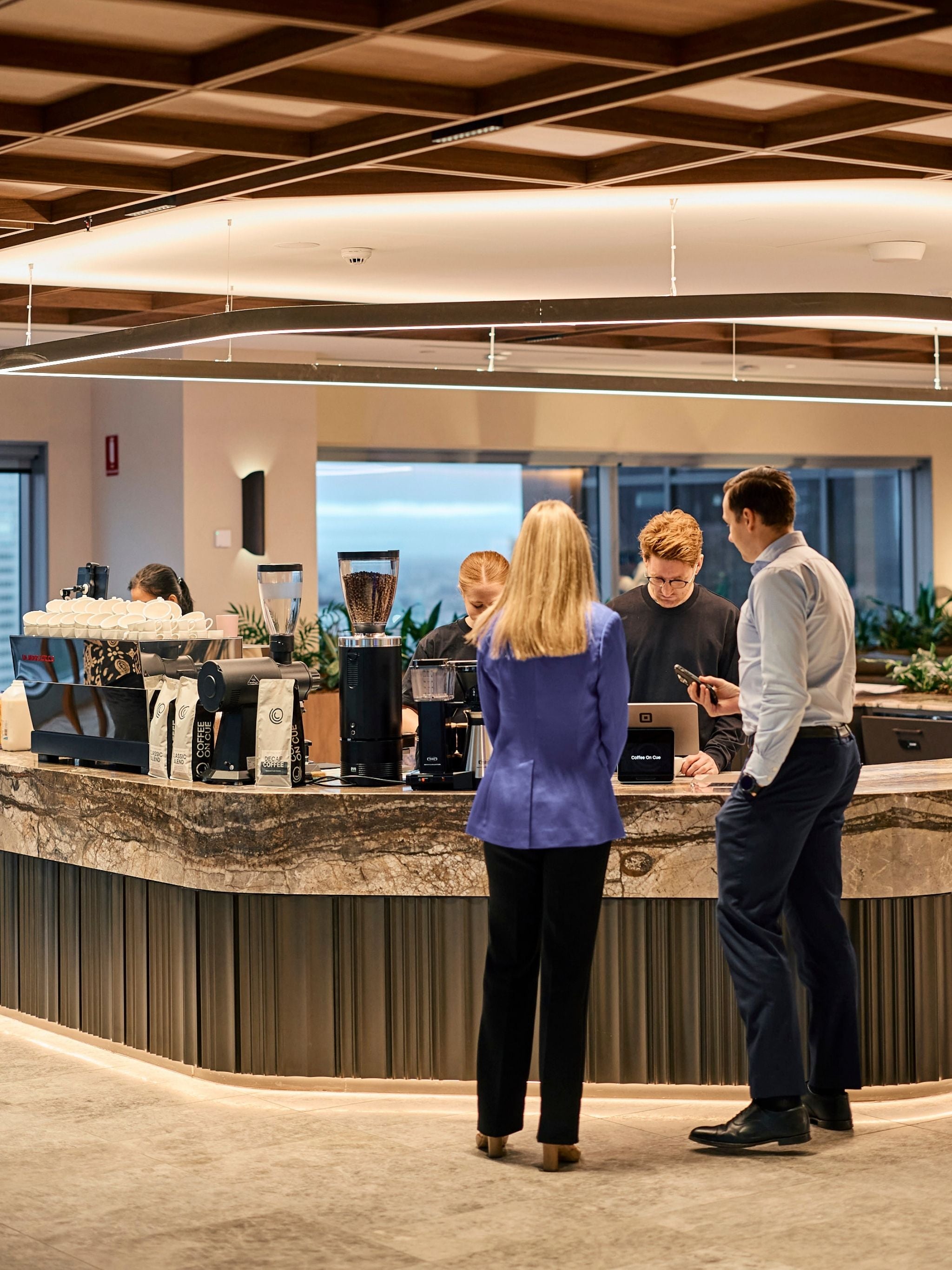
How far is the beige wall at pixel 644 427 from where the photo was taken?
35.6ft

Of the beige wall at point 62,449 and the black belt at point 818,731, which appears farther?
the beige wall at point 62,449

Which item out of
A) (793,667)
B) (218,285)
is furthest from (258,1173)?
(218,285)

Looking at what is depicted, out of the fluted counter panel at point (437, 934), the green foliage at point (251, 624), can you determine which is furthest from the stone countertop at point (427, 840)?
the green foliage at point (251, 624)

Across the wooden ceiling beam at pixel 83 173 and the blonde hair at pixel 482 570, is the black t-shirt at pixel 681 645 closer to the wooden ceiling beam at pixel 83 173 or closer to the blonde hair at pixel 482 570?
the blonde hair at pixel 482 570

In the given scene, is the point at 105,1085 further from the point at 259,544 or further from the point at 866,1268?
the point at 259,544

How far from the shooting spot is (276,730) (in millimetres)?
4617

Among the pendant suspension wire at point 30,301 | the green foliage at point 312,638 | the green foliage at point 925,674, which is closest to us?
the pendant suspension wire at point 30,301

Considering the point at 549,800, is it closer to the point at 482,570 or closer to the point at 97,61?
the point at 482,570

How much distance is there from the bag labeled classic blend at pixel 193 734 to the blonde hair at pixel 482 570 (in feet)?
3.44

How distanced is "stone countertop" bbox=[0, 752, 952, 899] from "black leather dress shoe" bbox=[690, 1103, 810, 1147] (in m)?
0.62

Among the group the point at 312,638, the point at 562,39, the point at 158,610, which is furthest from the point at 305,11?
the point at 312,638

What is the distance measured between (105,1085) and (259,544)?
215 inches

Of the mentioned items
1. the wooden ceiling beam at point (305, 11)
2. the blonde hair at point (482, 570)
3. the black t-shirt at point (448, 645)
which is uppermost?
the wooden ceiling beam at point (305, 11)

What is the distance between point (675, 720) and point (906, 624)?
717 cm
